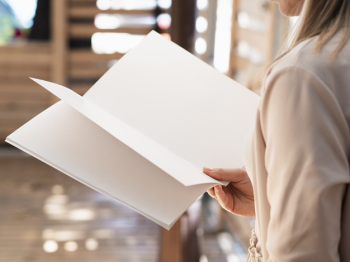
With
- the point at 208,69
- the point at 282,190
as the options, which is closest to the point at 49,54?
the point at 208,69

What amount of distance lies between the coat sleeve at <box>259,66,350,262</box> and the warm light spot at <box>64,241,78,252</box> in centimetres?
288

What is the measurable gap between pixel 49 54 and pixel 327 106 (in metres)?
5.12

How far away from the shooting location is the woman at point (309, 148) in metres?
0.61

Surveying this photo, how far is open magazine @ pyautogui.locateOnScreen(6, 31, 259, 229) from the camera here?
88 centimetres

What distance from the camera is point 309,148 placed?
61 centimetres

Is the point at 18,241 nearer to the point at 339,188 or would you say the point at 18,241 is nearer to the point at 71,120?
the point at 71,120

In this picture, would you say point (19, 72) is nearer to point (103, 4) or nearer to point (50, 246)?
point (103, 4)

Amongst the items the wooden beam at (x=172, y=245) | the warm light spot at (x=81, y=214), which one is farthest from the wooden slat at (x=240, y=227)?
the warm light spot at (x=81, y=214)

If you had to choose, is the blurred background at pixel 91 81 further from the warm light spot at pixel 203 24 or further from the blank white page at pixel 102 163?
the blank white page at pixel 102 163

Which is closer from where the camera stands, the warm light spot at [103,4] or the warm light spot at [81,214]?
the warm light spot at [81,214]

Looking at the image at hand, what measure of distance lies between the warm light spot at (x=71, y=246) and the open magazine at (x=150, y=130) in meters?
2.43

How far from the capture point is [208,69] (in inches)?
44.8

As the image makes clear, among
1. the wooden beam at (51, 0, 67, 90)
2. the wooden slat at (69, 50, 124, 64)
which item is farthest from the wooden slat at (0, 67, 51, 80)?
the wooden slat at (69, 50, 124, 64)

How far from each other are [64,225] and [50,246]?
0.30 m
